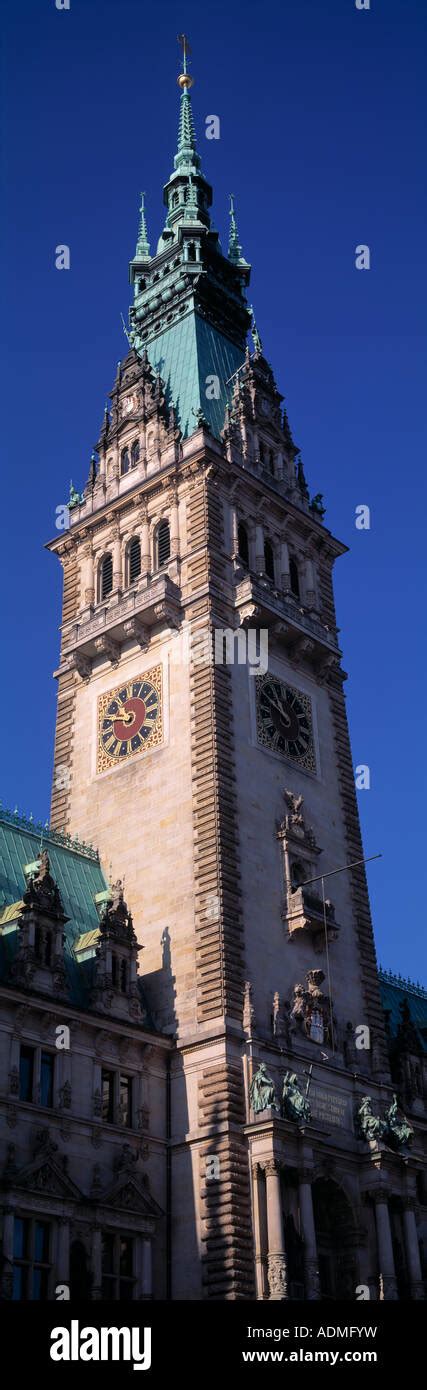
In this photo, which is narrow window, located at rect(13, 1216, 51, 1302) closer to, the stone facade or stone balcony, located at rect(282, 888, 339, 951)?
the stone facade

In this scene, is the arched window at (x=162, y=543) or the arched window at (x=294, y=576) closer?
the arched window at (x=162, y=543)

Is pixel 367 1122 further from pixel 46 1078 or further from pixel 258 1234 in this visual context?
pixel 46 1078

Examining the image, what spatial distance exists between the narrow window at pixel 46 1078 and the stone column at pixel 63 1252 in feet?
11.1

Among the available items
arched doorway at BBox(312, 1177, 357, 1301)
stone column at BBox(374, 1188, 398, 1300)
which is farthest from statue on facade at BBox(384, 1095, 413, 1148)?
arched doorway at BBox(312, 1177, 357, 1301)

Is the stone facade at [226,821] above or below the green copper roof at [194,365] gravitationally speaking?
below

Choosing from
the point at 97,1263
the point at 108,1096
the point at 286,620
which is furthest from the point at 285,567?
the point at 97,1263

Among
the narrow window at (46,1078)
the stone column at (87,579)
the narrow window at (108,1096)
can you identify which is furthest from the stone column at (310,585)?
the narrow window at (46,1078)

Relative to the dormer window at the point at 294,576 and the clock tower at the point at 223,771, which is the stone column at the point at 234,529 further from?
the dormer window at the point at 294,576

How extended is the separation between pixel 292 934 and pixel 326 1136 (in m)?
7.36

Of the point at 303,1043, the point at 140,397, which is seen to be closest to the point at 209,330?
the point at 140,397

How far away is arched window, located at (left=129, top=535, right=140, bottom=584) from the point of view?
61.1m

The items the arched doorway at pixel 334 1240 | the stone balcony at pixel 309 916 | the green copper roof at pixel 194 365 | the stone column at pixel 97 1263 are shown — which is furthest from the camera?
the green copper roof at pixel 194 365

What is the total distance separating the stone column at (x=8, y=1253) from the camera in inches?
1512

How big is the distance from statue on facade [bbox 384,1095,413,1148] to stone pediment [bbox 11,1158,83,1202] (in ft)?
40.4
